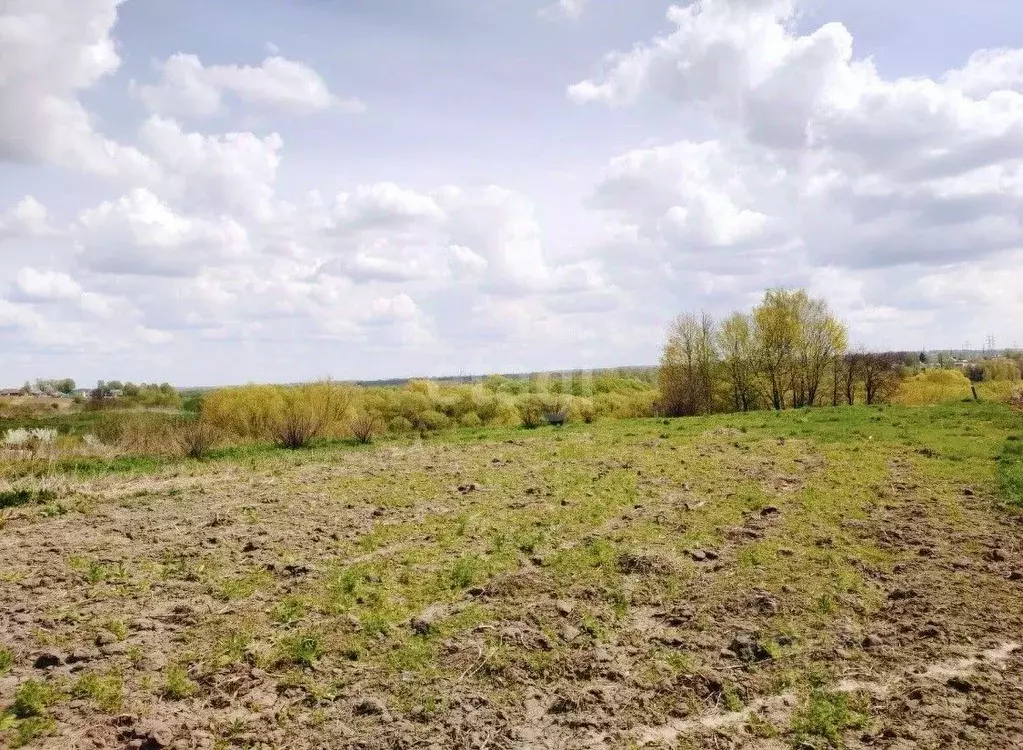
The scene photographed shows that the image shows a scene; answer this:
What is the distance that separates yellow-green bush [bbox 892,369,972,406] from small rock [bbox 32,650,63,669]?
144 feet

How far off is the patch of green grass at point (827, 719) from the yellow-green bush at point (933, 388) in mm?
A: 41407

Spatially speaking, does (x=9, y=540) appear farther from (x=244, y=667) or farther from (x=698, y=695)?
(x=698, y=695)

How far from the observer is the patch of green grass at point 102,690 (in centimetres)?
397

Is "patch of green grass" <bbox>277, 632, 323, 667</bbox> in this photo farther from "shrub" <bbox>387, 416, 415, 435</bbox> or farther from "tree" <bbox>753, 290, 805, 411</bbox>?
"tree" <bbox>753, 290, 805, 411</bbox>

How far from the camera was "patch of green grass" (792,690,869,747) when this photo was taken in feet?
12.0

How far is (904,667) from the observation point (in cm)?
436

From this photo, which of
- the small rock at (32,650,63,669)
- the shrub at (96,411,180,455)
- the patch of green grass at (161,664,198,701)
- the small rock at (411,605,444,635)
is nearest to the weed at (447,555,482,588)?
the small rock at (411,605,444,635)

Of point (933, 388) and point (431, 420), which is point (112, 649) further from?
point (933, 388)

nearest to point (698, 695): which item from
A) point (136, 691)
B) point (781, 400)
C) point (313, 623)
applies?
point (313, 623)

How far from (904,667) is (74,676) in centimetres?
532

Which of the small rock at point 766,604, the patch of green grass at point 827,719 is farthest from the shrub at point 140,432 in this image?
the patch of green grass at point 827,719

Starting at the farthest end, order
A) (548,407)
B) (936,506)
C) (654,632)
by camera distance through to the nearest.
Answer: (548,407), (936,506), (654,632)

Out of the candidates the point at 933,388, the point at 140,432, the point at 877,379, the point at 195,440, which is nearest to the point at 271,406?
the point at 140,432

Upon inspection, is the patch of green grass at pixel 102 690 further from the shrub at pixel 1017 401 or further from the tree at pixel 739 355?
the tree at pixel 739 355
